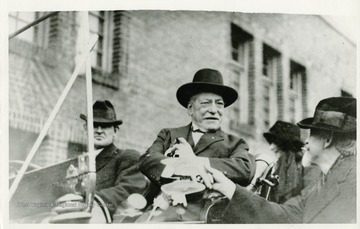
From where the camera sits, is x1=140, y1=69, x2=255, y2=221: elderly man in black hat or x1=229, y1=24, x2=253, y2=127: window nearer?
x1=140, y1=69, x2=255, y2=221: elderly man in black hat

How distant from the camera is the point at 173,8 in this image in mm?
5215

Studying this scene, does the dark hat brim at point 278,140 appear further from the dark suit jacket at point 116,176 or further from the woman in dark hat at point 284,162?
the dark suit jacket at point 116,176

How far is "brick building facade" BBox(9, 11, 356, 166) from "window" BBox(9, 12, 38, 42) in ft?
0.04

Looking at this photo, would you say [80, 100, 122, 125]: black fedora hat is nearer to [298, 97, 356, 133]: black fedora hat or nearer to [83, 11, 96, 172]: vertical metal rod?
[83, 11, 96, 172]: vertical metal rod

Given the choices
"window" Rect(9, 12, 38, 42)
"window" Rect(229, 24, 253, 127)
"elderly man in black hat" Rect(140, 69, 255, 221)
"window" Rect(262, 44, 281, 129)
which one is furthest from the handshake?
"window" Rect(9, 12, 38, 42)

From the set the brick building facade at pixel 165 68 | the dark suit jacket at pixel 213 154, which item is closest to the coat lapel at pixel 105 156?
the brick building facade at pixel 165 68

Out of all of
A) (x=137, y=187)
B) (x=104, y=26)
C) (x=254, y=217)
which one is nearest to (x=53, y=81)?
(x=104, y=26)

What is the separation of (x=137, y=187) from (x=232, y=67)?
1281mm

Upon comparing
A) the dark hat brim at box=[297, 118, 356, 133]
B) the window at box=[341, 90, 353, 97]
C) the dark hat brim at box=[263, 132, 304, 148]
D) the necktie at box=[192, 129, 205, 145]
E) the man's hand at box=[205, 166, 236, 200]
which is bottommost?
the man's hand at box=[205, 166, 236, 200]

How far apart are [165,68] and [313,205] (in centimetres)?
163

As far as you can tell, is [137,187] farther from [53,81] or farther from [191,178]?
[53,81]

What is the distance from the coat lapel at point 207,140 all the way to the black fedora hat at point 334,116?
69cm

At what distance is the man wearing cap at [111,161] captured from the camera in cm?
498

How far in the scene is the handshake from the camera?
4938 mm
